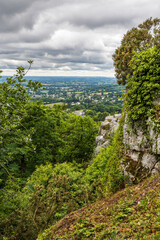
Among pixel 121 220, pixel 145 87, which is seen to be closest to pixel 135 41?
pixel 145 87

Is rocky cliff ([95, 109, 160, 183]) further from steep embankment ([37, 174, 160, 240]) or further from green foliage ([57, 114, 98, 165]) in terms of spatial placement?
green foliage ([57, 114, 98, 165])

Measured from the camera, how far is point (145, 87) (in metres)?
6.84

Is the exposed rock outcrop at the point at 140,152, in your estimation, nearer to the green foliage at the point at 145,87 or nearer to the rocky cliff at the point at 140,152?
the rocky cliff at the point at 140,152

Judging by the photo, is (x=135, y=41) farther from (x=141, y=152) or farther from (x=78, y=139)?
(x=78, y=139)

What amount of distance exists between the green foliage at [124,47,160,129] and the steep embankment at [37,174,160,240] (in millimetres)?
2665

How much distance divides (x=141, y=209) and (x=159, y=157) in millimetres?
2450

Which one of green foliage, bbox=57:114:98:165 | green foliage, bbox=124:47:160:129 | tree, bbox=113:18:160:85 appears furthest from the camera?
green foliage, bbox=57:114:98:165

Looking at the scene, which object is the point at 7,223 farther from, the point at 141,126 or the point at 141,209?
the point at 141,126

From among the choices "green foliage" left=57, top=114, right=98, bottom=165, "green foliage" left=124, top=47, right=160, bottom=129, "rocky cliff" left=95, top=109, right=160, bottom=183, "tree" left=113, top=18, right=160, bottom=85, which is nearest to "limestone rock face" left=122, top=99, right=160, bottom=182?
"rocky cliff" left=95, top=109, right=160, bottom=183

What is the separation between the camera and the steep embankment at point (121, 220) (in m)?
3.89

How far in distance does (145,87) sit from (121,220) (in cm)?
531

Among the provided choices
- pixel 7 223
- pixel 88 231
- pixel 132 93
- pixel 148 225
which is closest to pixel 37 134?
pixel 7 223

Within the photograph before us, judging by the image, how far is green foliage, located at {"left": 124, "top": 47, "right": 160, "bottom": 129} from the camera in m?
6.63

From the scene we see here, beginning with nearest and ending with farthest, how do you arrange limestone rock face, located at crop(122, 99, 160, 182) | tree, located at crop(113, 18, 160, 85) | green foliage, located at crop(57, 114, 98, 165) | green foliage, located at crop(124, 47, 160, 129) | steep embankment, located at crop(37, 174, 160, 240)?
steep embankment, located at crop(37, 174, 160, 240), limestone rock face, located at crop(122, 99, 160, 182), green foliage, located at crop(124, 47, 160, 129), tree, located at crop(113, 18, 160, 85), green foliage, located at crop(57, 114, 98, 165)
